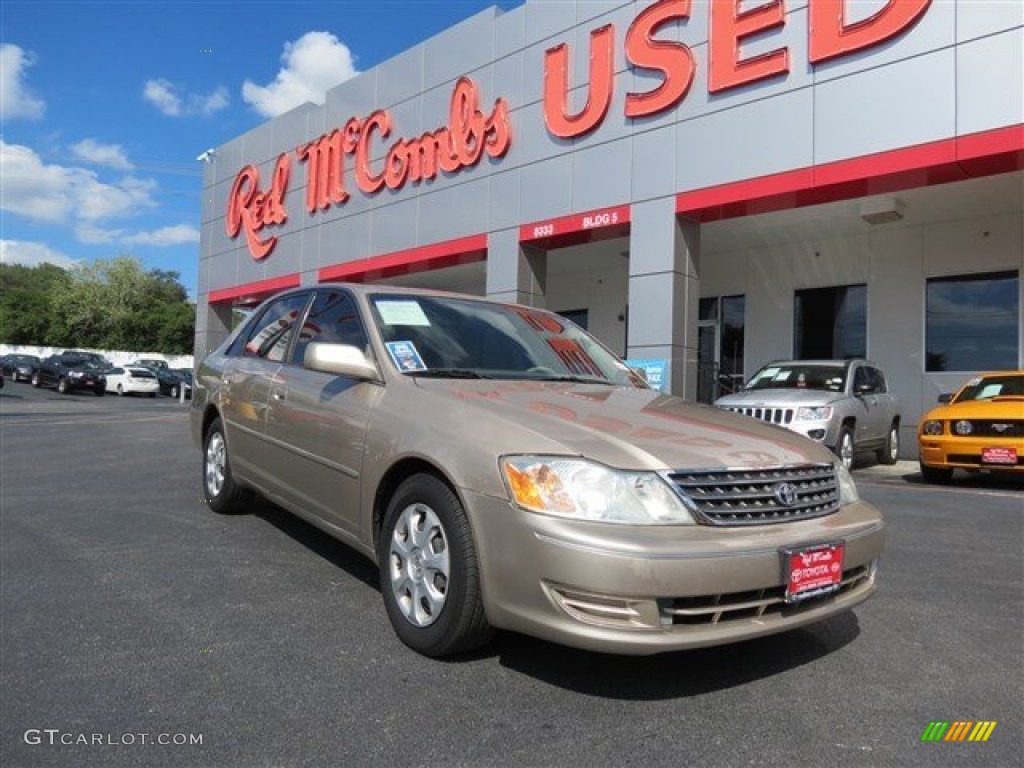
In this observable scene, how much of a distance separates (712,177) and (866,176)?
2341 millimetres

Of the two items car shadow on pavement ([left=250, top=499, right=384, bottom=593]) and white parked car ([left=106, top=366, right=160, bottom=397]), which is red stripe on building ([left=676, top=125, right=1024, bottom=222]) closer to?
car shadow on pavement ([left=250, top=499, right=384, bottom=593])

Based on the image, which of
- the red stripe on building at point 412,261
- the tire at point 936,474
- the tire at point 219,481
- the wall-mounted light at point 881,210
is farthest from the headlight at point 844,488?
the red stripe on building at point 412,261

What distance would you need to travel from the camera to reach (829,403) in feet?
31.3

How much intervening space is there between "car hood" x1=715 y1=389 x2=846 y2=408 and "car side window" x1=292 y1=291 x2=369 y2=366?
6503 mm

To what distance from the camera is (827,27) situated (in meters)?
10.6

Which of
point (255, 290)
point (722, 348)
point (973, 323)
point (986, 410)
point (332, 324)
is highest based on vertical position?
point (255, 290)

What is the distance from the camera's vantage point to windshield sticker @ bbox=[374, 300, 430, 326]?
391cm

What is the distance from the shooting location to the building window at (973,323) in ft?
44.5

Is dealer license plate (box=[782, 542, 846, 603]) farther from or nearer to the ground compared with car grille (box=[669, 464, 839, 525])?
nearer to the ground

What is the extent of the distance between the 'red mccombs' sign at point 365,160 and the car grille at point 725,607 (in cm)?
1335

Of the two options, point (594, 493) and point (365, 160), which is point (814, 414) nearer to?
point (594, 493)

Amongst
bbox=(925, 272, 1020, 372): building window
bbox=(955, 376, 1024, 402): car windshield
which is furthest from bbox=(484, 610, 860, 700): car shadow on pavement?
bbox=(925, 272, 1020, 372): building window

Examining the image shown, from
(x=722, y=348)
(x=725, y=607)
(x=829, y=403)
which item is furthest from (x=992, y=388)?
(x=725, y=607)

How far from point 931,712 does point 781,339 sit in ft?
47.7
